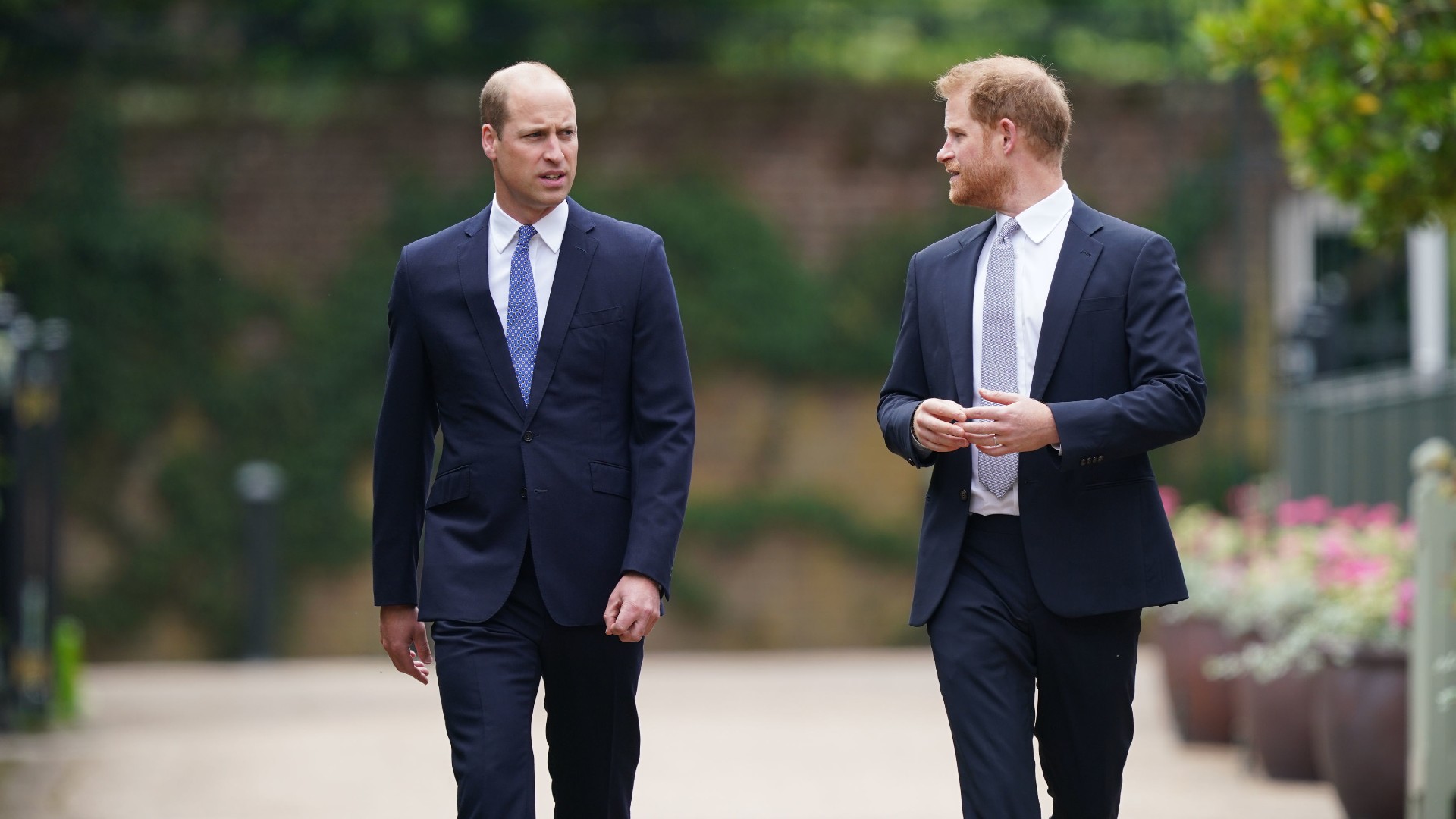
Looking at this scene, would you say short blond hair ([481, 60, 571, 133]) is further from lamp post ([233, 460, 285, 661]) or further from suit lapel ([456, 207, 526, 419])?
lamp post ([233, 460, 285, 661])

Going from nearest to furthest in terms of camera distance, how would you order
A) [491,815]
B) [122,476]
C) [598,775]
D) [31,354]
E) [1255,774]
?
[491,815], [598,775], [1255,774], [31,354], [122,476]

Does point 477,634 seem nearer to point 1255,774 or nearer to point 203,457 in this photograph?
point 1255,774

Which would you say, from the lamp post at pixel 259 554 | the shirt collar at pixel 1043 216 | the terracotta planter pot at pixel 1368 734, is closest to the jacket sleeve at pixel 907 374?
the shirt collar at pixel 1043 216

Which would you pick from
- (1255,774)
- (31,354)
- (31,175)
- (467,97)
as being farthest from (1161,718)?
(31,175)

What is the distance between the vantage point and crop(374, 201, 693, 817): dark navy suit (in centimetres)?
396

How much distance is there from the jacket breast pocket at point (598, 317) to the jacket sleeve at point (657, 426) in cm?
5

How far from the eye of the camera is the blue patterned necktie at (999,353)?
3.97m

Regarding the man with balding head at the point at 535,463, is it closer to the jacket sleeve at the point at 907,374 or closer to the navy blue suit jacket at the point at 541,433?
the navy blue suit jacket at the point at 541,433

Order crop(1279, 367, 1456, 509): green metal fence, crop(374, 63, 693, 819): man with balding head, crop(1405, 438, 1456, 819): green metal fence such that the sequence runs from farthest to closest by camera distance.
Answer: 1. crop(1279, 367, 1456, 509): green metal fence
2. crop(1405, 438, 1456, 819): green metal fence
3. crop(374, 63, 693, 819): man with balding head


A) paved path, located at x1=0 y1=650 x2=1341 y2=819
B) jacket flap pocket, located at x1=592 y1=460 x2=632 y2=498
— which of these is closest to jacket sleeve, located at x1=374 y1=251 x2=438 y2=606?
jacket flap pocket, located at x1=592 y1=460 x2=632 y2=498

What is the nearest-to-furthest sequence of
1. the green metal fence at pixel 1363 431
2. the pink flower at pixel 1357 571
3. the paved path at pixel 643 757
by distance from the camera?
the pink flower at pixel 1357 571 < the paved path at pixel 643 757 < the green metal fence at pixel 1363 431

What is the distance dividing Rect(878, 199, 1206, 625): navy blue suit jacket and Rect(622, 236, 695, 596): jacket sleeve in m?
0.43

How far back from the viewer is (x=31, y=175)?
630 inches

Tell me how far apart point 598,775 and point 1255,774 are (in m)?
4.87
